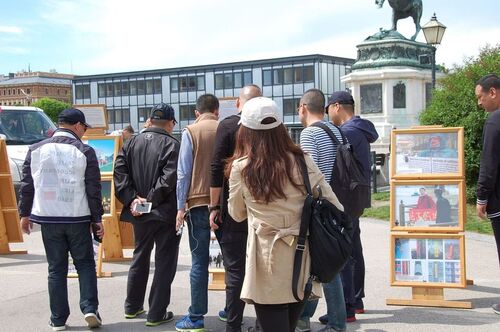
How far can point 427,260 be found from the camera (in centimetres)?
655

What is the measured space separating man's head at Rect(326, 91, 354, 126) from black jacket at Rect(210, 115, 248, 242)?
1.22 meters

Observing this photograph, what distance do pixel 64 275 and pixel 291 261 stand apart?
9.10 ft

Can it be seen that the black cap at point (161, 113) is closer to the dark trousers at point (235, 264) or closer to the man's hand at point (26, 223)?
the man's hand at point (26, 223)

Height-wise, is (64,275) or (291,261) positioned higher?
(291,261)

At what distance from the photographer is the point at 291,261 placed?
143 inches

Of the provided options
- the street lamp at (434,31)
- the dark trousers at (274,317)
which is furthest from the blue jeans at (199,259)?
the street lamp at (434,31)

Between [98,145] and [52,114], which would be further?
[52,114]

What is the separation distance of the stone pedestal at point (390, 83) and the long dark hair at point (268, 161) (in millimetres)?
16758

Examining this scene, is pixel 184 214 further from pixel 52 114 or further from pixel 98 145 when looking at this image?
pixel 52 114

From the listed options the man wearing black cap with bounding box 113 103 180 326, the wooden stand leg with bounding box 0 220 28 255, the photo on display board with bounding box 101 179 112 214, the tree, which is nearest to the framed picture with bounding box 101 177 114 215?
the photo on display board with bounding box 101 179 112 214

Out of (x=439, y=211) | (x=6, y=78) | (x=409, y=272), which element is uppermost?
(x=6, y=78)

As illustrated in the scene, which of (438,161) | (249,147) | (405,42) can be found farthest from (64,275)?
(405,42)

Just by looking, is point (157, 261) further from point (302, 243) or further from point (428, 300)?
point (428, 300)

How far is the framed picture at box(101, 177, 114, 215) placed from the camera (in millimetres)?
8445
